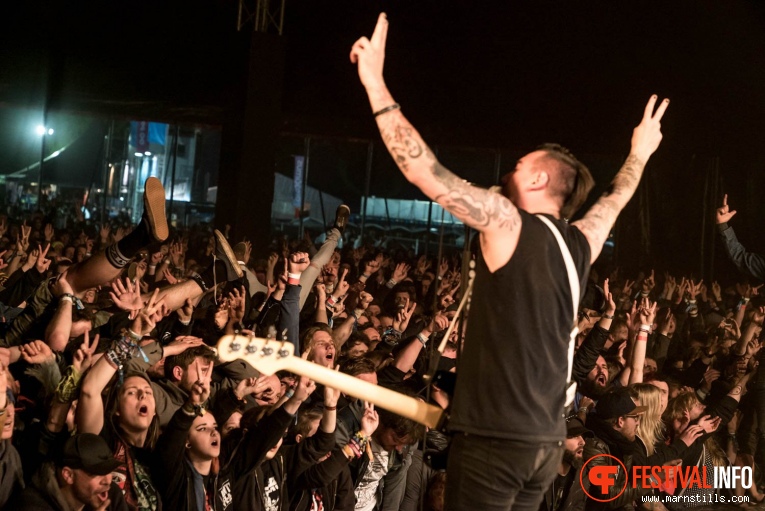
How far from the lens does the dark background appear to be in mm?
16297

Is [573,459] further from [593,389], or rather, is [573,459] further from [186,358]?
[186,358]

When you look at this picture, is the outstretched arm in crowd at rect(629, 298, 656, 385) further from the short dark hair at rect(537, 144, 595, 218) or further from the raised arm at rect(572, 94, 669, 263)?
the short dark hair at rect(537, 144, 595, 218)

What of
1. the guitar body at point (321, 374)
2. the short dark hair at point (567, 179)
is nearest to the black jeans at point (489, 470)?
the guitar body at point (321, 374)

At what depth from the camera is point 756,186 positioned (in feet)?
51.4

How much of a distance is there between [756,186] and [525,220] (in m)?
14.2

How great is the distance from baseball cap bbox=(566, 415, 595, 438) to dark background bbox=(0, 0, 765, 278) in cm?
1064

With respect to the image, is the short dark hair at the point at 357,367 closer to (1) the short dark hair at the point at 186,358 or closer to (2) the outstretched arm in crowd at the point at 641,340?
(1) the short dark hair at the point at 186,358

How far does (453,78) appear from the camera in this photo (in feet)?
61.0

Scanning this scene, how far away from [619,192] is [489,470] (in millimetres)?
1349

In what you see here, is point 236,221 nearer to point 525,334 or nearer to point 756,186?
point 756,186

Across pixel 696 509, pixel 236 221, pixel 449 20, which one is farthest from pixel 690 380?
pixel 449 20

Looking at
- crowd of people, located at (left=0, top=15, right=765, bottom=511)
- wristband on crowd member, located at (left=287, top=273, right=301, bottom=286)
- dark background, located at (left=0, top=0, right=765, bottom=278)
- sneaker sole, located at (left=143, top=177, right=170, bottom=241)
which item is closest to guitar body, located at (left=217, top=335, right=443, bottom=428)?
crowd of people, located at (left=0, top=15, right=765, bottom=511)

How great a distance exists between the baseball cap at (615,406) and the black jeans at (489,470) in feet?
13.1

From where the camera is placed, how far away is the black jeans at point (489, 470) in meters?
2.85
